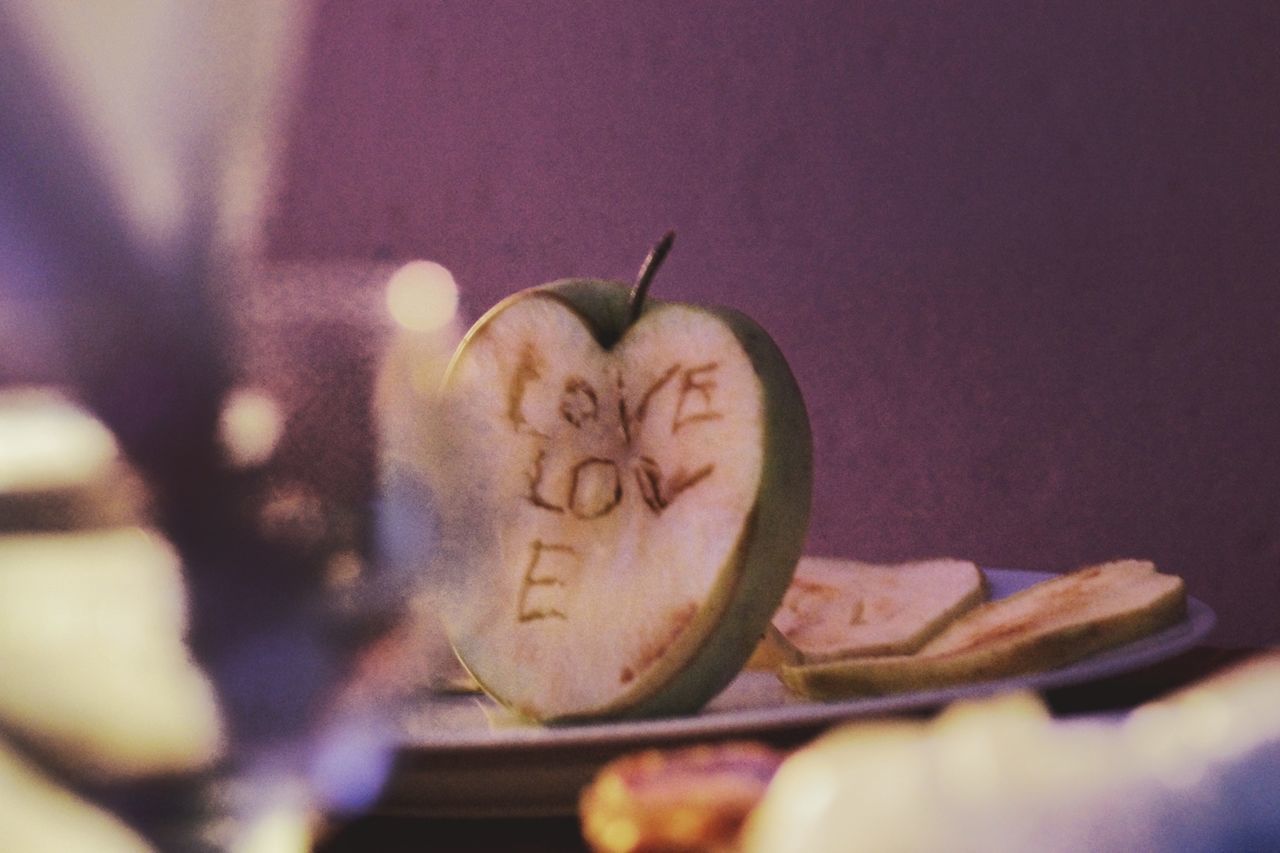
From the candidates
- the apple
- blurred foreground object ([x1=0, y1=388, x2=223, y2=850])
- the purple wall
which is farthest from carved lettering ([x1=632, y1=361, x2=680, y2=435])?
the purple wall

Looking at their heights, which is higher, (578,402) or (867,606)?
(578,402)

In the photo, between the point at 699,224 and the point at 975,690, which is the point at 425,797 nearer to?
the point at 975,690

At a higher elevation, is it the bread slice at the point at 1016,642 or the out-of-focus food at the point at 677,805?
the out-of-focus food at the point at 677,805

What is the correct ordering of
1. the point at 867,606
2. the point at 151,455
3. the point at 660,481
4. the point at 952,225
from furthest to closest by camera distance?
the point at 952,225, the point at 867,606, the point at 660,481, the point at 151,455

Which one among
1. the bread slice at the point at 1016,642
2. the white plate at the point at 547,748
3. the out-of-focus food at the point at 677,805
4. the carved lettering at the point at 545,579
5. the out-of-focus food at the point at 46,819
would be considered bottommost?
the bread slice at the point at 1016,642

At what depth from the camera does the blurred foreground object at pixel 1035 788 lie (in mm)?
170

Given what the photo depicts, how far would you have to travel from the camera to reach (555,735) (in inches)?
11.1

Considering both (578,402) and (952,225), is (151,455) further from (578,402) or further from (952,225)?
(952,225)

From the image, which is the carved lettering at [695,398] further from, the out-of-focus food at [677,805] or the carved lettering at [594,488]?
the out-of-focus food at [677,805]

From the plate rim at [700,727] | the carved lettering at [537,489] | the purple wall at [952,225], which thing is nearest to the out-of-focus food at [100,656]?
the plate rim at [700,727]

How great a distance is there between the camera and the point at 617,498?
0.40 metres

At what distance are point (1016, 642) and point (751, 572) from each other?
9cm

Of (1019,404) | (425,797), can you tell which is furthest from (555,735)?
(1019,404)

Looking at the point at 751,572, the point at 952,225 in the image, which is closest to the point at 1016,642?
the point at 751,572
